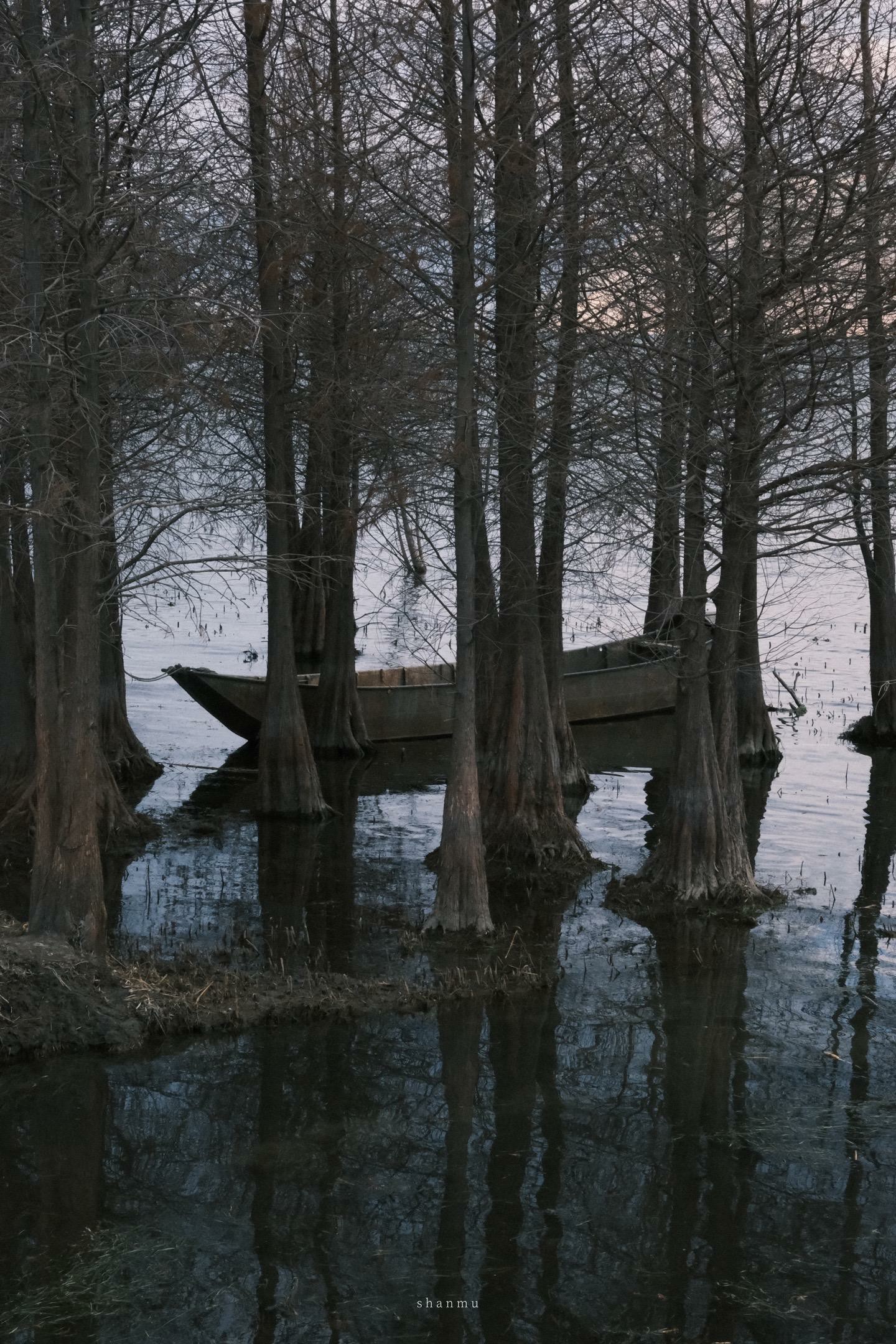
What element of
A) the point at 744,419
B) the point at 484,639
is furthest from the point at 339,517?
the point at 744,419

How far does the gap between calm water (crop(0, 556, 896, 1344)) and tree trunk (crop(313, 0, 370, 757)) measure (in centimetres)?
400

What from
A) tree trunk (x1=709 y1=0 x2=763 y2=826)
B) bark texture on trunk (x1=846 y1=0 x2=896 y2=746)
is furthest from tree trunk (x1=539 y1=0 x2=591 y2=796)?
bark texture on trunk (x1=846 y1=0 x2=896 y2=746)

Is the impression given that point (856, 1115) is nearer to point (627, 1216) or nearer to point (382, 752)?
point (627, 1216)

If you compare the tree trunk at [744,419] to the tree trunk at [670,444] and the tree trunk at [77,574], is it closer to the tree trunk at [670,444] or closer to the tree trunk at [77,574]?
the tree trunk at [670,444]

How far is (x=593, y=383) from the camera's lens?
14.1 meters

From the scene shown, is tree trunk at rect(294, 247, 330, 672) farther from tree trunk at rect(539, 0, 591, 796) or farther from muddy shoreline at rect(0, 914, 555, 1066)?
muddy shoreline at rect(0, 914, 555, 1066)

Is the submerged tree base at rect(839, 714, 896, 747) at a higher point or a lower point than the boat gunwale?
lower

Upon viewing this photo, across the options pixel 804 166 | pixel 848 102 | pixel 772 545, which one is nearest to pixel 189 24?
pixel 804 166

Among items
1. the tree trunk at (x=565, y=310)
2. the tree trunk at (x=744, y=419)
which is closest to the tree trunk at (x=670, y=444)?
the tree trunk at (x=744, y=419)

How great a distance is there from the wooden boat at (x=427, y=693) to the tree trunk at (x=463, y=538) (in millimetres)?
6218

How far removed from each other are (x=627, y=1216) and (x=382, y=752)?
624 inches

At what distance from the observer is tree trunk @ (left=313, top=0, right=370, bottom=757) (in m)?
13.5

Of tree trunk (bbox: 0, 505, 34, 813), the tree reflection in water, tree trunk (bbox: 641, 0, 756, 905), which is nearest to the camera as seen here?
the tree reflection in water

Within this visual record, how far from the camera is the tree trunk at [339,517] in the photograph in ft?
44.4
